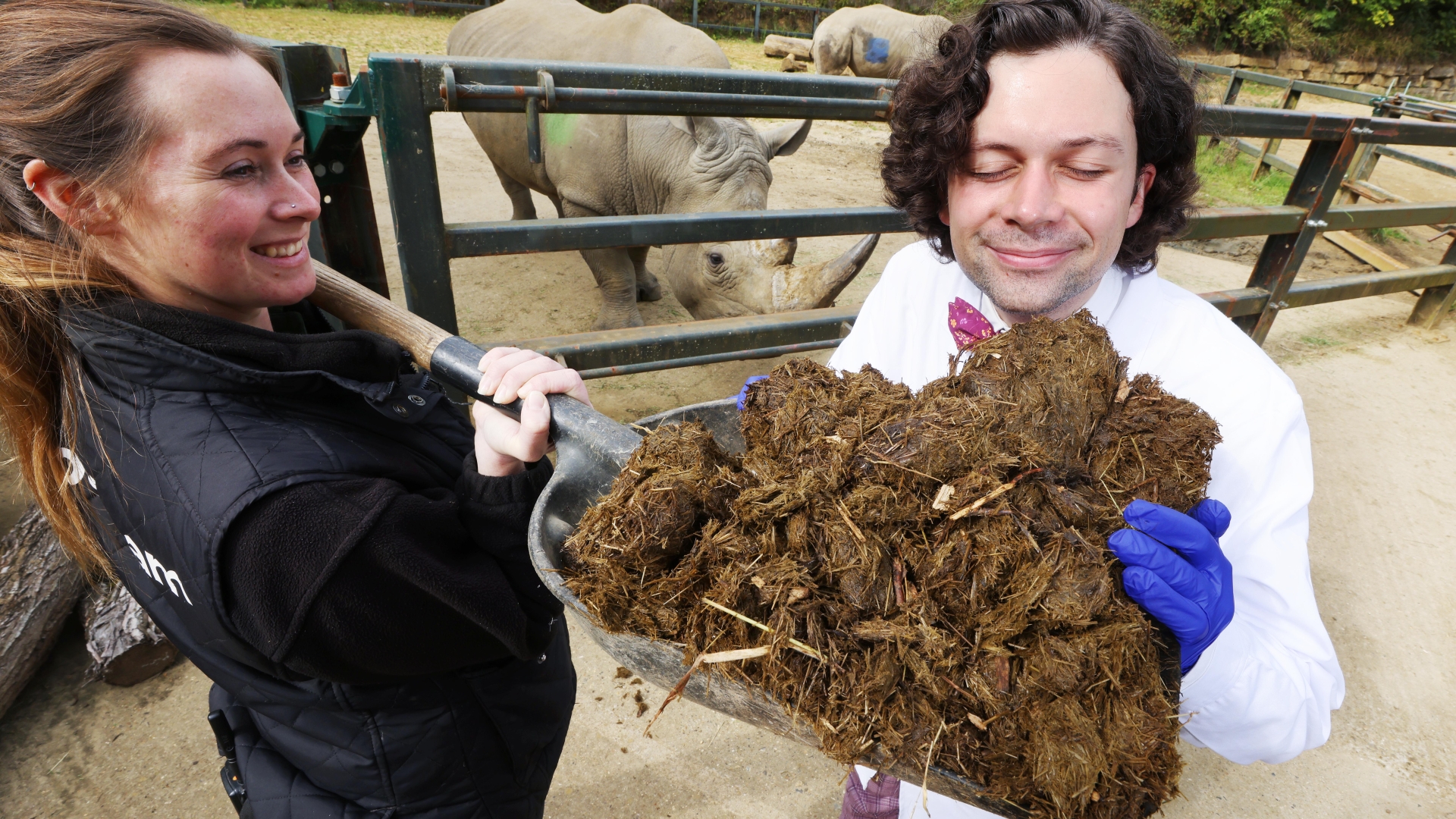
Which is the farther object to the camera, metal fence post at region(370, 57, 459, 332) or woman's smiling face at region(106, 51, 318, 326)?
metal fence post at region(370, 57, 459, 332)

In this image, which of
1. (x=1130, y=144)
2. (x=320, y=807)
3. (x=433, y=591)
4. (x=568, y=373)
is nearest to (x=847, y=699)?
(x=433, y=591)

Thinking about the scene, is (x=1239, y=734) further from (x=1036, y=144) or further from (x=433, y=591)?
(x=433, y=591)

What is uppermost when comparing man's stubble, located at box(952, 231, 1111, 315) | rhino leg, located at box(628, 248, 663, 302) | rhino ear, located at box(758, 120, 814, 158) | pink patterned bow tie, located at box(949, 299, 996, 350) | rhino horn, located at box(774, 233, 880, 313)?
man's stubble, located at box(952, 231, 1111, 315)

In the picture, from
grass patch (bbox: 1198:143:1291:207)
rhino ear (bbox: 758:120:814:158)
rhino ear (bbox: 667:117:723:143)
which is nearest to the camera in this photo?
rhino ear (bbox: 667:117:723:143)

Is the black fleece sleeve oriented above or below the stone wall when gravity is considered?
above

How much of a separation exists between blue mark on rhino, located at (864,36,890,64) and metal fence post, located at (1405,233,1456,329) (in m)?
11.9

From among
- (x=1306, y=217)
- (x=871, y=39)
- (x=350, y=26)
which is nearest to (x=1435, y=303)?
(x=1306, y=217)

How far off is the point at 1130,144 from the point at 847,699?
129 cm

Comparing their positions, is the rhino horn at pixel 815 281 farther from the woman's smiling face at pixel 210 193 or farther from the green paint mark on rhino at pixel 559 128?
the woman's smiling face at pixel 210 193

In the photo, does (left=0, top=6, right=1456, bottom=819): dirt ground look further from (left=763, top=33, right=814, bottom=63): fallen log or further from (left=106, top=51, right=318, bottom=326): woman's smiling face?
(left=763, top=33, right=814, bottom=63): fallen log

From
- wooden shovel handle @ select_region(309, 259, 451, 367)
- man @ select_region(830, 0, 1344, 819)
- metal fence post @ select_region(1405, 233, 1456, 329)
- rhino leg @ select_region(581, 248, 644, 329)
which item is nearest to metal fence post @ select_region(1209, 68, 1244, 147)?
metal fence post @ select_region(1405, 233, 1456, 329)

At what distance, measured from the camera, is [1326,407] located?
15.3ft

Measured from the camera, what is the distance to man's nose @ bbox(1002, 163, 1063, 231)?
1384 mm

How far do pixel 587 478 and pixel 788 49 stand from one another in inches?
798
